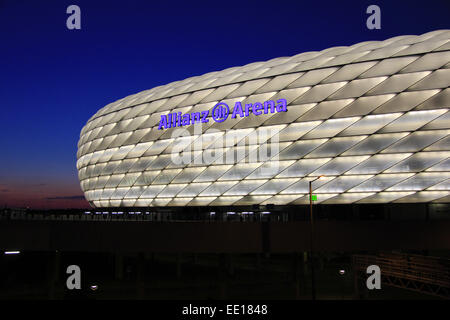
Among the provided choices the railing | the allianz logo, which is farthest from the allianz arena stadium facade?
the railing

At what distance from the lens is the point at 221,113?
3178 cm

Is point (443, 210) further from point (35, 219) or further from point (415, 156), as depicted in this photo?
point (35, 219)

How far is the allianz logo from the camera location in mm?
29672

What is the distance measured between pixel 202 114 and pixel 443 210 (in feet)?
57.9

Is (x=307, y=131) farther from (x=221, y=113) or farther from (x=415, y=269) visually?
(x=415, y=269)

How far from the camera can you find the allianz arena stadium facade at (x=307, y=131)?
2603cm

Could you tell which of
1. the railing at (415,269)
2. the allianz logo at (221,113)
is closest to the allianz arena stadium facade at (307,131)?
the allianz logo at (221,113)

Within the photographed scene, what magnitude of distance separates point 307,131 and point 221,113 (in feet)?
21.9

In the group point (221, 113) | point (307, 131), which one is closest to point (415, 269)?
point (307, 131)

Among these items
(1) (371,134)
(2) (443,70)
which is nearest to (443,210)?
(1) (371,134)

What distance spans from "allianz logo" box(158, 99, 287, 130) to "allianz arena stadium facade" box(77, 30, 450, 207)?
0.24 feet

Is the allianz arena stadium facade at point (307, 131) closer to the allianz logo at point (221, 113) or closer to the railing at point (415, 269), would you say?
the allianz logo at point (221, 113)

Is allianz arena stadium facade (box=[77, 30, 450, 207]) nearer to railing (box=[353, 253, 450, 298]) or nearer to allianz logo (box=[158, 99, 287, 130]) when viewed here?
allianz logo (box=[158, 99, 287, 130])

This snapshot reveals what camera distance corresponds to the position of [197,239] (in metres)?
24.7
